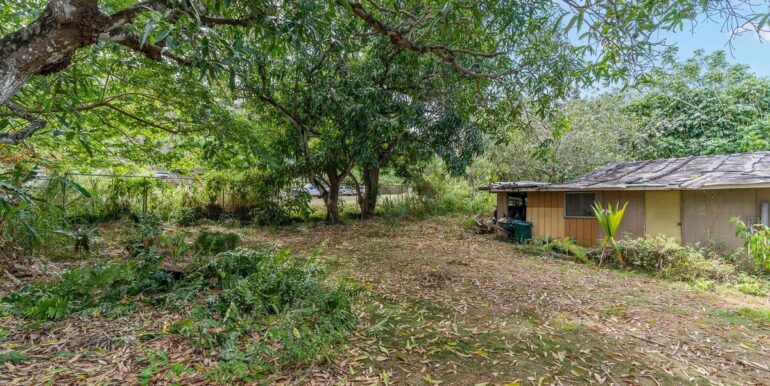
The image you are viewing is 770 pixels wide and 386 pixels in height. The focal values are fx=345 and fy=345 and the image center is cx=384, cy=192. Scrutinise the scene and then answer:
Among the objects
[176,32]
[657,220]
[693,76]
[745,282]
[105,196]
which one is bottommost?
[745,282]

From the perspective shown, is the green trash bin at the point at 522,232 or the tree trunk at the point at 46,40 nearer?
the tree trunk at the point at 46,40

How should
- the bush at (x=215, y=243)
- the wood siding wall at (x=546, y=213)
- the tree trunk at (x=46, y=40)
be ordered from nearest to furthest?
the tree trunk at (x=46, y=40) < the bush at (x=215, y=243) < the wood siding wall at (x=546, y=213)

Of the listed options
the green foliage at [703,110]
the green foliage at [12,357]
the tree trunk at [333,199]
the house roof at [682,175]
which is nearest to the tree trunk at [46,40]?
the green foliage at [12,357]

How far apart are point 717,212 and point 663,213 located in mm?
849

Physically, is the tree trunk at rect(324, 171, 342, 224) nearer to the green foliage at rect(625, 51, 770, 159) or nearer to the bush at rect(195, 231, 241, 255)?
the bush at rect(195, 231, 241, 255)

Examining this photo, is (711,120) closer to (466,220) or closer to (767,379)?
(466,220)

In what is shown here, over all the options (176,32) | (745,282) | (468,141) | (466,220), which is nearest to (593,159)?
(466,220)

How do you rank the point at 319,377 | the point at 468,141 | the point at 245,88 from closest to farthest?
1. the point at 319,377
2. the point at 245,88
3. the point at 468,141

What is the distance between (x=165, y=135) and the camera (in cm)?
645

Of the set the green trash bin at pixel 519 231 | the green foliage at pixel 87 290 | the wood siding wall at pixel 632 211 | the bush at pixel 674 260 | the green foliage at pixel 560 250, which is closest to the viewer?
the green foliage at pixel 87 290

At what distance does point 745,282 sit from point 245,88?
9434 millimetres

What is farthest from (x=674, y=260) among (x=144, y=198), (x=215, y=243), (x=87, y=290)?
(x=144, y=198)

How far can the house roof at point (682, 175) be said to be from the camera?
20.2ft

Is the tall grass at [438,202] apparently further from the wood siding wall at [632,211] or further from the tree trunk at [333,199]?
the wood siding wall at [632,211]
